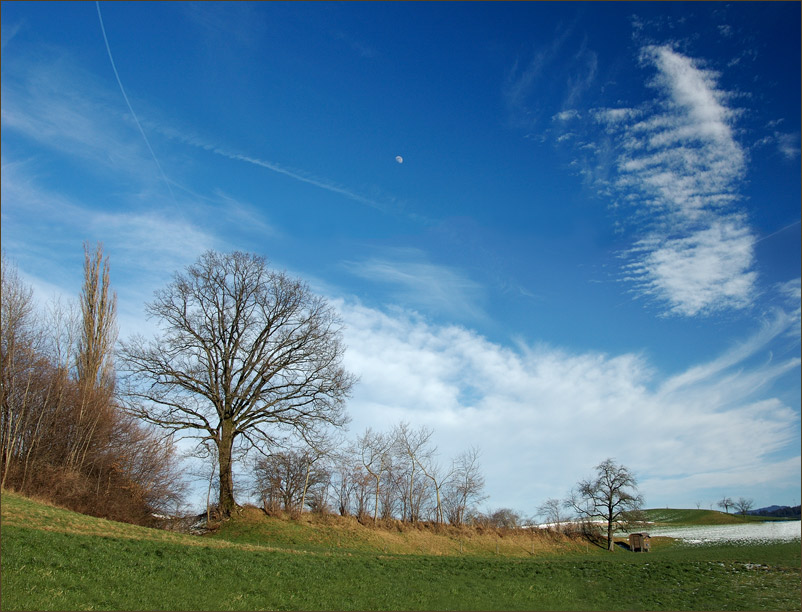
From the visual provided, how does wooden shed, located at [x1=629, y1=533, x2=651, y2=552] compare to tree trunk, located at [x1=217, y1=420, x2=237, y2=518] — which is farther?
wooden shed, located at [x1=629, y1=533, x2=651, y2=552]

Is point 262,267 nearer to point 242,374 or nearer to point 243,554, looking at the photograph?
point 242,374

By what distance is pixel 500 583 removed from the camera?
65.3ft

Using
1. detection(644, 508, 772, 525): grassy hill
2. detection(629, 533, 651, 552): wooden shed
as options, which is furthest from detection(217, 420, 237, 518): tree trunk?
detection(644, 508, 772, 525): grassy hill

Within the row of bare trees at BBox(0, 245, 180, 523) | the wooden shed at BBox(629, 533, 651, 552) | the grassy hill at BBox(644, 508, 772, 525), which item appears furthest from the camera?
the grassy hill at BBox(644, 508, 772, 525)

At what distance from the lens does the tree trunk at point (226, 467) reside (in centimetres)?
2941

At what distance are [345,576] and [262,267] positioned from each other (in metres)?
19.5

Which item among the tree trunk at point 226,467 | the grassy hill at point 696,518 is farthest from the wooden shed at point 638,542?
the grassy hill at point 696,518

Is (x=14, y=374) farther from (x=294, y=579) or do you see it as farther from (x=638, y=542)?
(x=638, y=542)

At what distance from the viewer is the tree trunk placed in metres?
29.4

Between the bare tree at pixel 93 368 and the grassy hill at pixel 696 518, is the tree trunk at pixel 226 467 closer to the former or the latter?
the bare tree at pixel 93 368

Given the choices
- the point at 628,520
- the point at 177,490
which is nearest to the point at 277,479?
the point at 177,490

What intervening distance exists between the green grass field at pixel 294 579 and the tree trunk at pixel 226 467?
93.3 inches

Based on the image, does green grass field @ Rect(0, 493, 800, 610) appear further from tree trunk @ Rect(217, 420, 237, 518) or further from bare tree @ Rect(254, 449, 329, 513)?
bare tree @ Rect(254, 449, 329, 513)

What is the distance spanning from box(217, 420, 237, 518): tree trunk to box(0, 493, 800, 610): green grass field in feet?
7.78
